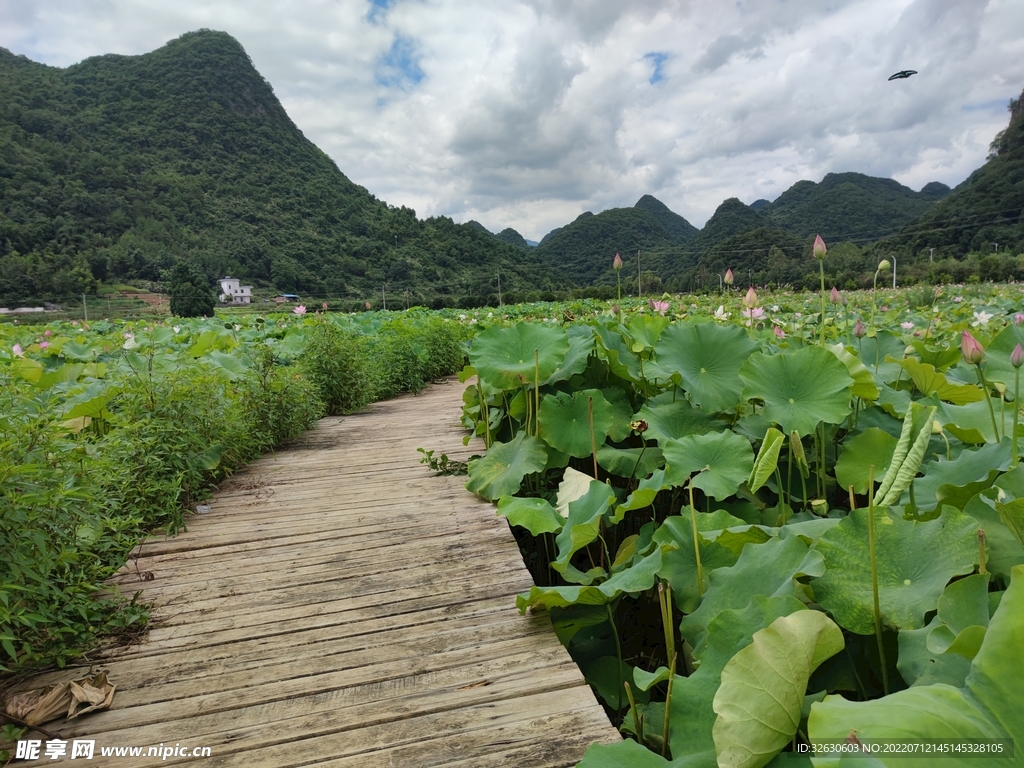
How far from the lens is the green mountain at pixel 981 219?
2295 cm

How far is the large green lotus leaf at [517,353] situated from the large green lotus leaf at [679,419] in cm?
43

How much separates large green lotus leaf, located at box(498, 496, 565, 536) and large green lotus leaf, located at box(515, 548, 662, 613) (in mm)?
200

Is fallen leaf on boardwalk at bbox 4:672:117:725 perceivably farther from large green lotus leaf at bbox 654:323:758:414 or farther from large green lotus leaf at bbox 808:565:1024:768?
large green lotus leaf at bbox 654:323:758:414

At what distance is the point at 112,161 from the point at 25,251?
14961mm

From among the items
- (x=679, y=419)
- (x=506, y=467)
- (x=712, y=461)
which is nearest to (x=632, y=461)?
(x=679, y=419)

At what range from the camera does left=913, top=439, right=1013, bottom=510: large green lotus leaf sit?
1.00 metres

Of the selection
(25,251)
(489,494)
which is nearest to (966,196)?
(489,494)

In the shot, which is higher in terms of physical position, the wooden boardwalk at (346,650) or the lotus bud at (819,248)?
A: the lotus bud at (819,248)

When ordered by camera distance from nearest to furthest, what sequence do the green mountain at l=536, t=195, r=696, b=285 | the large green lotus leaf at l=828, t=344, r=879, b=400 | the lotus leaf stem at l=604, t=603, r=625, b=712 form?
the lotus leaf stem at l=604, t=603, r=625, b=712 → the large green lotus leaf at l=828, t=344, r=879, b=400 → the green mountain at l=536, t=195, r=696, b=285

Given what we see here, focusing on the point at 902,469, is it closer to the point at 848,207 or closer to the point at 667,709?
the point at 667,709

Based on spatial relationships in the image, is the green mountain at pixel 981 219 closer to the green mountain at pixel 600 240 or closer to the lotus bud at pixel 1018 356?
the green mountain at pixel 600 240

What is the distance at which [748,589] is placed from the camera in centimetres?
98

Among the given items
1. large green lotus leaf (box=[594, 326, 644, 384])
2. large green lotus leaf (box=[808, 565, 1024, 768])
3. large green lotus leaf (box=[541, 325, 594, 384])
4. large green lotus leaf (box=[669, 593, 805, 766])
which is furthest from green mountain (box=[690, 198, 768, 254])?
large green lotus leaf (box=[808, 565, 1024, 768])

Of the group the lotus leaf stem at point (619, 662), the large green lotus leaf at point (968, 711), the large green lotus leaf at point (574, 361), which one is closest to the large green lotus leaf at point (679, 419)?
the large green lotus leaf at point (574, 361)
